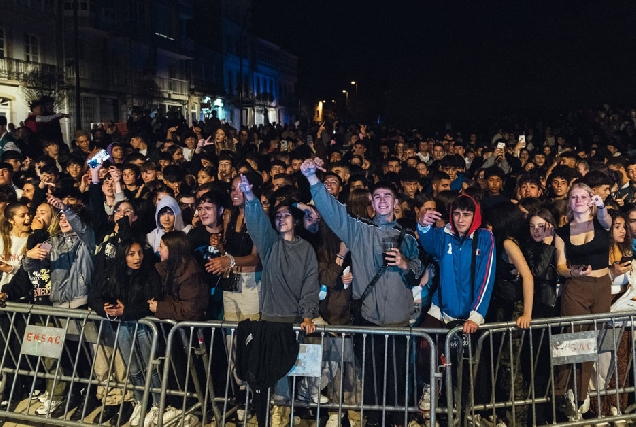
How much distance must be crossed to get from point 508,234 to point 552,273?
0.58 m

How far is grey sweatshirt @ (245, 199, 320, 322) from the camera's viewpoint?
5.74m

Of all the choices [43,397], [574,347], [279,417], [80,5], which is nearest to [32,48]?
[80,5]

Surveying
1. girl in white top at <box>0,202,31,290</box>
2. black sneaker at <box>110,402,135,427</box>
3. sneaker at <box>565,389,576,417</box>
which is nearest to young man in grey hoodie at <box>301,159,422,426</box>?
sneaker at <box>565,389,576,417</box>

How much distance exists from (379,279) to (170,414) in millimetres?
2145

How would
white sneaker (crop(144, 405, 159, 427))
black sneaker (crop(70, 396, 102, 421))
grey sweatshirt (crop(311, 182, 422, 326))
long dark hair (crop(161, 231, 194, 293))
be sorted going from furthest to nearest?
black sneaker (crop(70, 396, 102, 421)) < long dark hair (crop(161, 231, 194, 293)) < white sneaker (crop(144, 405, 159, 427)) < grey sweatshirt (crop(311, 182, 422, 326))

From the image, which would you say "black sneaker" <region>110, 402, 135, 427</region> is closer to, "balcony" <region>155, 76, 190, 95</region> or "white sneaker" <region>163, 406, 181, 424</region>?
"white sneaker" <region>163, 406, 181, 424</region>

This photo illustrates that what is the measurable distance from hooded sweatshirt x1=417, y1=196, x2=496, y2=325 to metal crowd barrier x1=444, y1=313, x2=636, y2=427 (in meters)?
0.27

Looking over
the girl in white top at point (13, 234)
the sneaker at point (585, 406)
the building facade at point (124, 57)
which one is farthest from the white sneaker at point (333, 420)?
the building facade at point (124, 57)

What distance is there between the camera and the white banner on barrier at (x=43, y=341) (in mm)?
5711

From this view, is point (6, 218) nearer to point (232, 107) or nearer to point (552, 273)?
point (552, 273)

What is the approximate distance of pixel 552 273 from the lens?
6.05 meters

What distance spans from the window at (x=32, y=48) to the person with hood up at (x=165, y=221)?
103ft

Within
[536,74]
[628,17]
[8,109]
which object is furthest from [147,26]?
[628,17]

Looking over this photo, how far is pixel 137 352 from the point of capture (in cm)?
597
